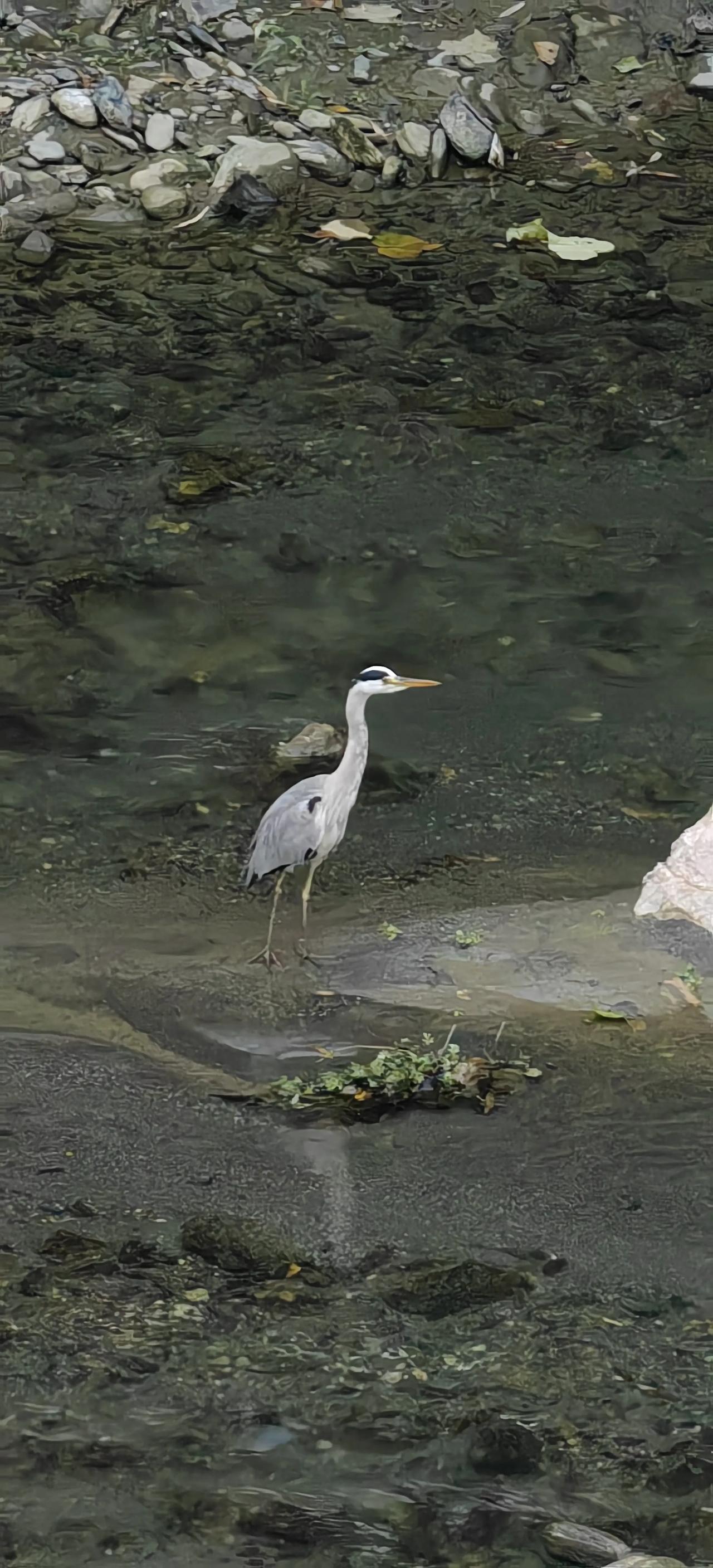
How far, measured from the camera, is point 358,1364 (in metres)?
3.54

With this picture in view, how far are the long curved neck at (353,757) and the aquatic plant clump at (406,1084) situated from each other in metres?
0.70

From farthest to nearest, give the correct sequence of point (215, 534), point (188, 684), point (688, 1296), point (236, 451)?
point (236, 451)
point (215, 534)
point (188, 684)
point (688, 1296)

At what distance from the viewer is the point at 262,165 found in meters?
8.41

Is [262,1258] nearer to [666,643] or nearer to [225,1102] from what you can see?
[225,1102]

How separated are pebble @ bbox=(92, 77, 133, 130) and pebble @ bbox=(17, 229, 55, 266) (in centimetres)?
77

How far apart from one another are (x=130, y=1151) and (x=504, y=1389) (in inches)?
39.1

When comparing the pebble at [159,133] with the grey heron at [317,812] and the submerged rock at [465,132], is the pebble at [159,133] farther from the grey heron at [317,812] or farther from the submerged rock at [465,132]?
the grey heron at [317,812]

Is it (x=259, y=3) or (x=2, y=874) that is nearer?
(x=2, y=874)

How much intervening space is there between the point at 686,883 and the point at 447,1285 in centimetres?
138

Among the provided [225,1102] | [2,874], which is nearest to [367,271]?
[2,874]

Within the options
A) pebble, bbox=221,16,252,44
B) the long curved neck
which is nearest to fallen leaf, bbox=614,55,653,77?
pebble, bbox=221,16,252,44

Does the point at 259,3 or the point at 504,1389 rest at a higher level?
the point at 259,3

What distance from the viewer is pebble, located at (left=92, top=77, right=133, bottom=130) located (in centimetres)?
848

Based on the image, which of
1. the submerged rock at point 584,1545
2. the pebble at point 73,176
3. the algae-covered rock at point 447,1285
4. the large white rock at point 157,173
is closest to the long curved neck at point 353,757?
the algae-covered rock at point 447,1285
